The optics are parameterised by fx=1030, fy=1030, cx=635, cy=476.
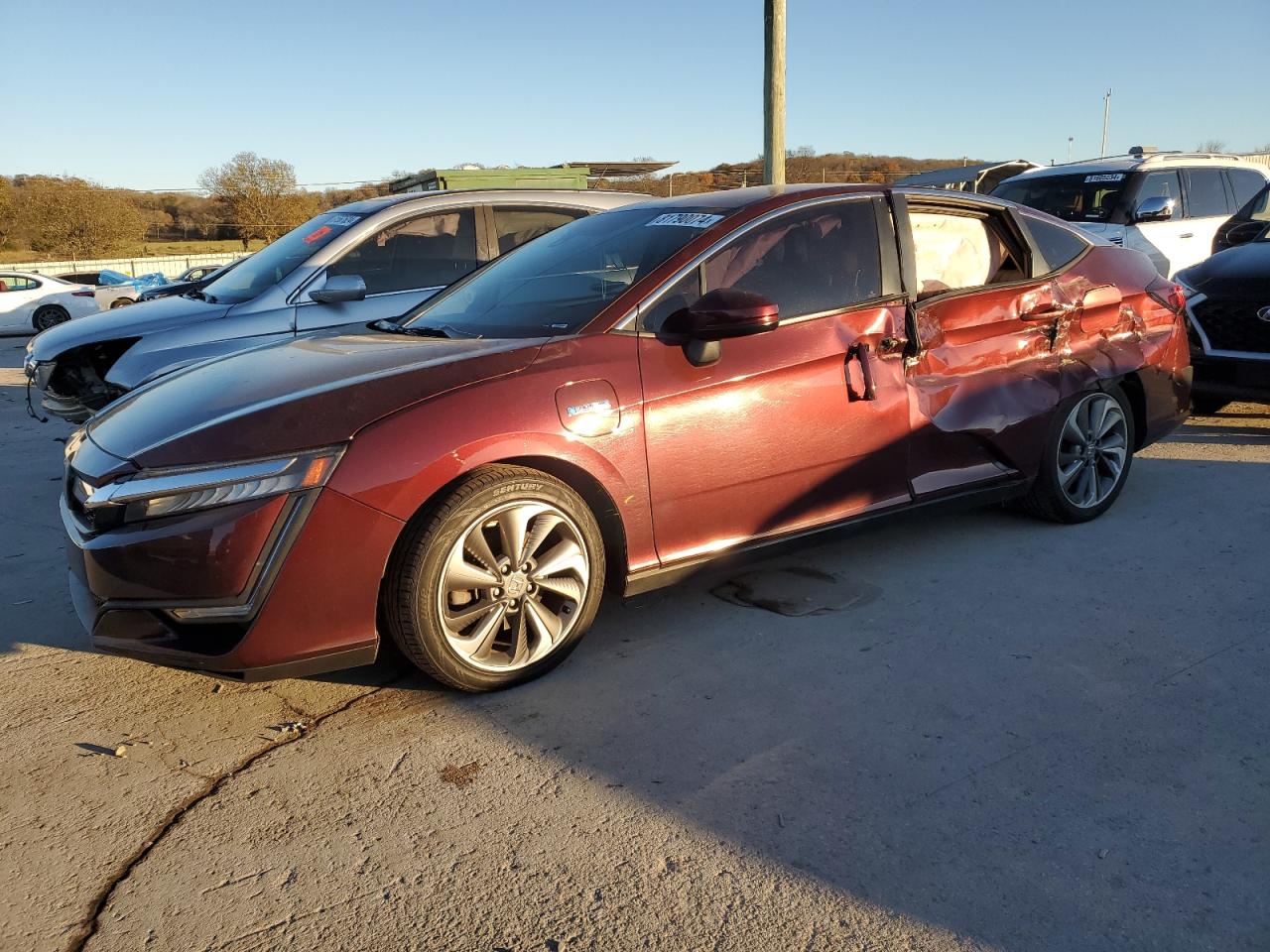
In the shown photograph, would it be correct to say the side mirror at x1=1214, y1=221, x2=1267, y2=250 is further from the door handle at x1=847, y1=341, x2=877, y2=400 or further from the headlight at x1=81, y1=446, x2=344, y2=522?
the headlight at x1=81, y1=446, x2=344, y2=522

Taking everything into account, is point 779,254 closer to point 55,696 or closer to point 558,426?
point 558,426

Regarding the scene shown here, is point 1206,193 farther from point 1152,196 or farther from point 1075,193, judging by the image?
point 1075,193

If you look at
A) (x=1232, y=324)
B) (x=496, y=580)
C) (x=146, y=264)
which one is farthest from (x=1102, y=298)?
(x=146, y=264)

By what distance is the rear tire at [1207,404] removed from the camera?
6866 mm

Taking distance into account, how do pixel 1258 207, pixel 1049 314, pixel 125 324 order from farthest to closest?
pixel 1258 207 < pixel 125 324 < pixel 1049 314

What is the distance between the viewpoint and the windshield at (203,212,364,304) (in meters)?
6.34

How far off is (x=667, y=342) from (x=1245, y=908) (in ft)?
7.55

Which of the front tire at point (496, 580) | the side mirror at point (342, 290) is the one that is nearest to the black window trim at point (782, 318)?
the front tire at point (496, 580)

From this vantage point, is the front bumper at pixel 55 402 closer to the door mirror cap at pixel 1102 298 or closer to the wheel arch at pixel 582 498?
the wheel arch at pixel 582 498

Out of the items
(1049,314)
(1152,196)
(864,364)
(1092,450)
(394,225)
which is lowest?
(1092,450)

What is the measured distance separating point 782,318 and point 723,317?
1.48 feet

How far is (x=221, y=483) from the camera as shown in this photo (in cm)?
293

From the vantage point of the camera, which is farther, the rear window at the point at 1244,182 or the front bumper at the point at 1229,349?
the rear window at the point at 1244,182

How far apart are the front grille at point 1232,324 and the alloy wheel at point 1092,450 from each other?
215cm
